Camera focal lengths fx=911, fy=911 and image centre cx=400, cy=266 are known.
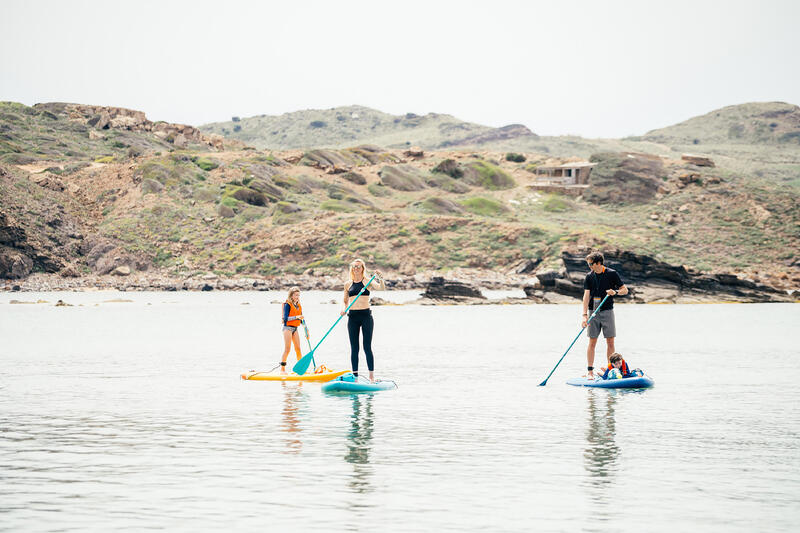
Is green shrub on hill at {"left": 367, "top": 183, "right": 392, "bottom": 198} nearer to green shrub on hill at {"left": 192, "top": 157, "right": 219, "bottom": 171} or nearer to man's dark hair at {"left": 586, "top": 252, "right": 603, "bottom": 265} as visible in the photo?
green shrub on hill at {"left": 192, "top": 157, "right": 219, "bottom": 171}

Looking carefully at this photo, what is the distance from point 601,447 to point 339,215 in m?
80.3

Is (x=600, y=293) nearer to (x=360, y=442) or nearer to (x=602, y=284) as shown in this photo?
(x=602, y=284)

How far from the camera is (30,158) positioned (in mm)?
102938

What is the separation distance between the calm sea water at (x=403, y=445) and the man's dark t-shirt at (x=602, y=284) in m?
1.71

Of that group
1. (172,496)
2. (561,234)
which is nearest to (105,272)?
(561,234)

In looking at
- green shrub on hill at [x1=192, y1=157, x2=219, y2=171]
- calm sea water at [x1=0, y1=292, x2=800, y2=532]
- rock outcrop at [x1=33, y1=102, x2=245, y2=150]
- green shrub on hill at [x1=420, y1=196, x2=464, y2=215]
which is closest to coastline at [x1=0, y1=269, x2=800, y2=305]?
green shrub on hill at [x1=420, y1=196, x2=464, y2=215]

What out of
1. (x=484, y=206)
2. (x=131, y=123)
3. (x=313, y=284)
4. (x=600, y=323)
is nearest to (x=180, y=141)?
(x=131, y=123)

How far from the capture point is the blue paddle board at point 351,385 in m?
16.4

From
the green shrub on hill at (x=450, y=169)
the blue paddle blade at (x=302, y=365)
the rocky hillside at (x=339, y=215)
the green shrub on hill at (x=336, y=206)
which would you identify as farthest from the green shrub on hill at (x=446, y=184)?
the blue paddle blade at (x=302, y=365)

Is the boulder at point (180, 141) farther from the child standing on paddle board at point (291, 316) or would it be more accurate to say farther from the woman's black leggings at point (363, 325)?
the woman's black leggings at point (363, 325)

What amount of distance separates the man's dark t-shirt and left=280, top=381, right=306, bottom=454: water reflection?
5.64 metres

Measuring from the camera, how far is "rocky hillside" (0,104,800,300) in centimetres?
8044

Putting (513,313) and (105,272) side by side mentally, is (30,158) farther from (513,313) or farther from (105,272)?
(513,313)

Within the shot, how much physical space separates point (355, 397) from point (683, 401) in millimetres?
5644
